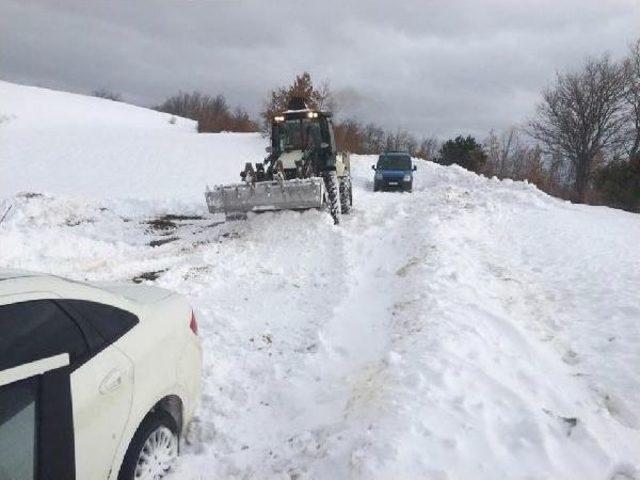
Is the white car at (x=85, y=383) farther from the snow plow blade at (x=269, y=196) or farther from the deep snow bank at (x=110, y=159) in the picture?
the deep snow bank at (x=110, y=159)

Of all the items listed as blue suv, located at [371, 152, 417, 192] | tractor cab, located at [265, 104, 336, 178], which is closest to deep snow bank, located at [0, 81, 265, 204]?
tractor cab, located at [265, 104, 336, 178]

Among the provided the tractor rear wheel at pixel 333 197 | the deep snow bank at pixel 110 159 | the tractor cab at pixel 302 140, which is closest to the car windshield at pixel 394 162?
the deep snow bank at pixel 110 159

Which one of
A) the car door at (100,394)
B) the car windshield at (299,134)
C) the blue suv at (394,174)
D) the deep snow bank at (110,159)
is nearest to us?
the car door at (100,394)

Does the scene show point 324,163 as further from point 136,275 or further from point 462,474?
point 462,474

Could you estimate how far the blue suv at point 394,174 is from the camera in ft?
77.3

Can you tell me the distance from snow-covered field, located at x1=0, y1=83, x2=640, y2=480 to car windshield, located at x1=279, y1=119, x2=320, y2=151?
2616mm

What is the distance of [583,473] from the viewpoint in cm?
380

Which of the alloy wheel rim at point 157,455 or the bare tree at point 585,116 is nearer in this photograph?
the alloy wheel rim at point 157,455

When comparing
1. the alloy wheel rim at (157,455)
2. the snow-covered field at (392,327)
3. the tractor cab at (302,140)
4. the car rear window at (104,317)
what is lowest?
the snow-covered field at (392,327)

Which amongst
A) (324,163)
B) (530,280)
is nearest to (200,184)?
(324,163)

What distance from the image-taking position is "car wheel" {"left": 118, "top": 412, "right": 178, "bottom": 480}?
3027 mm

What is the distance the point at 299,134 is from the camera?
14234mm

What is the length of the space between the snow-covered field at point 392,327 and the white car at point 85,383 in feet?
2.45

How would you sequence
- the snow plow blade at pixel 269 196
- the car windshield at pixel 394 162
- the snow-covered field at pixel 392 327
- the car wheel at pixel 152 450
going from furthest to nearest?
1. the car windshield at pixel 394 162
2. the snow plow blade at pixel 269 196
3. the snow-covered field at pixel 392 327
4. the car wheel at pixel 152 450
